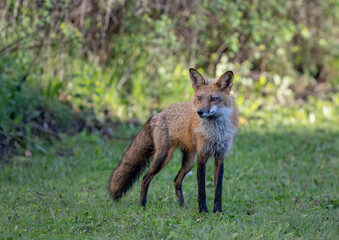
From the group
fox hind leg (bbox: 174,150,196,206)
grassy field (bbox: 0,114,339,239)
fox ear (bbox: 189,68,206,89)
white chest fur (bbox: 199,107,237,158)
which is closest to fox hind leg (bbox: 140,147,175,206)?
grassy field (bbox: 0,114,339,239)

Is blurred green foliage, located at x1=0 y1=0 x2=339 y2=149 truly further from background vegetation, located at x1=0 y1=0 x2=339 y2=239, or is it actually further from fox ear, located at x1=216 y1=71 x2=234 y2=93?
fox ear, located at x1=216 y1=71 x2=234 y2=93

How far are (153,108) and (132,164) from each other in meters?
5.86

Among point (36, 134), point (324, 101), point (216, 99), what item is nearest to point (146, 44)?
point (36, 134)

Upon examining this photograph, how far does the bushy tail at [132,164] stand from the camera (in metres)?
5.57

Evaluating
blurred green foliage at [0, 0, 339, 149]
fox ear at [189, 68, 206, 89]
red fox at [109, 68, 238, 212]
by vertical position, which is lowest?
red fox at [109, 68, 238, 212]

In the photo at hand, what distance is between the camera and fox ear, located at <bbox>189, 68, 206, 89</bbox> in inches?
201

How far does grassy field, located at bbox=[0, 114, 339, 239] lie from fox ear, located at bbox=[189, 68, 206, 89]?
143cm

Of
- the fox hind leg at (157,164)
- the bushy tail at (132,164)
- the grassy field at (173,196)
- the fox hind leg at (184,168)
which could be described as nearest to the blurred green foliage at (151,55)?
the grassy field at (173,196)

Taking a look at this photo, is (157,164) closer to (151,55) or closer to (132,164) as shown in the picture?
(132,164)

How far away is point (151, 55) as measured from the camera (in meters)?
11.6

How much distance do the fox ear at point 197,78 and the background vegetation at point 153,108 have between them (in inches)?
56.8

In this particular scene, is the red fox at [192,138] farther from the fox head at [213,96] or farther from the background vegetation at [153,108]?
the background vegetation at [153,108]

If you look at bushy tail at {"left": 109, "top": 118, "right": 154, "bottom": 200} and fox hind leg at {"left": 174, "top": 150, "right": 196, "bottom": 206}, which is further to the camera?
fox hind leg at {"left": 174, "top": 150, "right": 196, "bottom": 206}

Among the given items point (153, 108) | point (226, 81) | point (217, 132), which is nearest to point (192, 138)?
point (217, 132)
